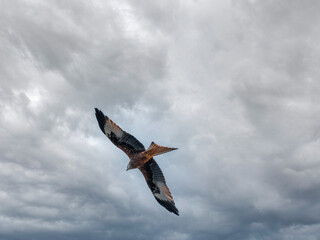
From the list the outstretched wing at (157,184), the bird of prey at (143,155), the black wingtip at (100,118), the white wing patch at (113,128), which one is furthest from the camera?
the outstretched wing at (157,184)

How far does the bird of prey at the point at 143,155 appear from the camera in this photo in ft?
67.0

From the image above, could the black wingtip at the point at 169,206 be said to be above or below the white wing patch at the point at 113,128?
below

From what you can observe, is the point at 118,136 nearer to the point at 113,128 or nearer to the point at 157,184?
the point at 113,128

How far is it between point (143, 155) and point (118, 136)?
240cm

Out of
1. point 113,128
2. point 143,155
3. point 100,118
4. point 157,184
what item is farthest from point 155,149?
point 157,184

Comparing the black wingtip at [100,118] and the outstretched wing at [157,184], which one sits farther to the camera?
the outstretched wing at [157,184]

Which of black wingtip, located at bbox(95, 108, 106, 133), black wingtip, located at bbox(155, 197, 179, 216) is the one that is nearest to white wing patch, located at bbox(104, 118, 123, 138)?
black wingtip, located at bbox(95, 108, 106, 133)

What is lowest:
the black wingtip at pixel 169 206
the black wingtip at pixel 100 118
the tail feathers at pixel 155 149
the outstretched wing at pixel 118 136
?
the black wingtip at pixel 169 206

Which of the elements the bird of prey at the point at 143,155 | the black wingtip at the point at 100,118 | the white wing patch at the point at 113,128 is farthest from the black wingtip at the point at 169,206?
the black wingtip at the point at 100,118

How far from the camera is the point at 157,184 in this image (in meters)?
23.8

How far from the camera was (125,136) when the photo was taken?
21.0 meters

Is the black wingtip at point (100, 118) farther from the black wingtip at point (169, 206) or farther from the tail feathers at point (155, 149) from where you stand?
the black wingtip at point (169, 206)

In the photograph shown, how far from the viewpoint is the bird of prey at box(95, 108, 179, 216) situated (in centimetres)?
2042

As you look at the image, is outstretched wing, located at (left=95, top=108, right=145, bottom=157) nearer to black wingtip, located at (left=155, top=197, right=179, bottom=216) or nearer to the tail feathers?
the tail feathers
